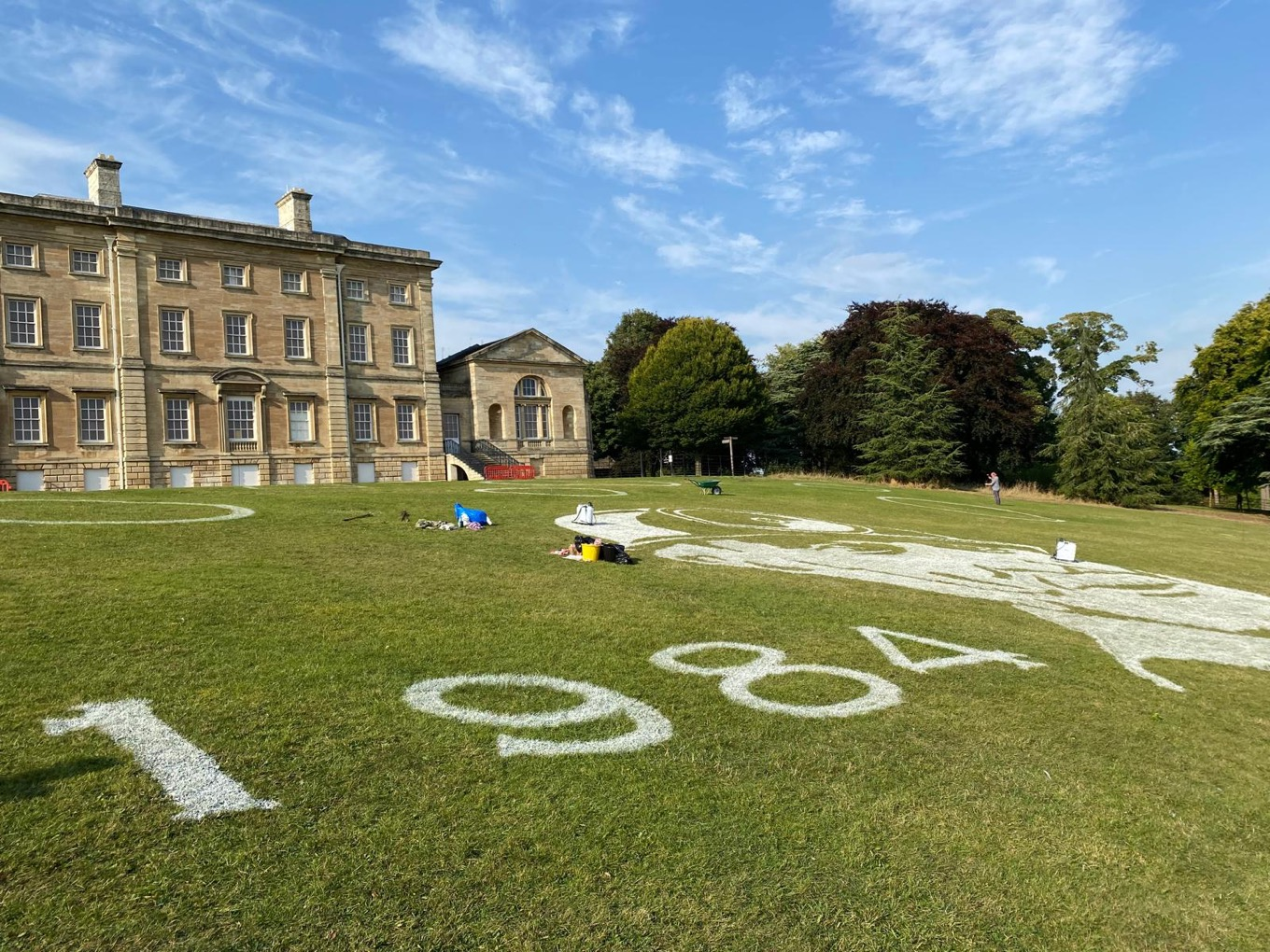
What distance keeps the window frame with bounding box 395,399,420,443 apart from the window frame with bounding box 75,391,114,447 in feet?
49.3

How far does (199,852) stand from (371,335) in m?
48.6

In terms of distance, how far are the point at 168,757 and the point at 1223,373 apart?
64.9 m

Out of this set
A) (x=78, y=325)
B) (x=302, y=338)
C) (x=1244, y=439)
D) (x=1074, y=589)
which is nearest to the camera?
(x=1074, y=589)

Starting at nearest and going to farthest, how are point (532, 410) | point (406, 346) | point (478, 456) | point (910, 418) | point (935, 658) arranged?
point (935, 658), point (406, 346), point (478, 456), point (910, 418), point (532, 410)

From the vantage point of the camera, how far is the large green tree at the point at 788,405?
223 ft

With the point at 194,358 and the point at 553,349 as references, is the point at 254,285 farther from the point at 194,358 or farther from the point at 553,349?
the point at 553,349

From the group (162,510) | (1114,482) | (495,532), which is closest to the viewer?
A: (495,532)

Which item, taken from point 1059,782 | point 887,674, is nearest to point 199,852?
point 1059,782

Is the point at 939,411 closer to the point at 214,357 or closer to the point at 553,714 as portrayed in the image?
the point at 214,357

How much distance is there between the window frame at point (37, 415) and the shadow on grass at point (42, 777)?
140 ft

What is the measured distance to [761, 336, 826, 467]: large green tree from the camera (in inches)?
2677

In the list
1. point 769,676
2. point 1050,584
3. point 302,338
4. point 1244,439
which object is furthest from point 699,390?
point 769,676

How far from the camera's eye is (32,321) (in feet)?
129

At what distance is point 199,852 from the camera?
13.1ft
